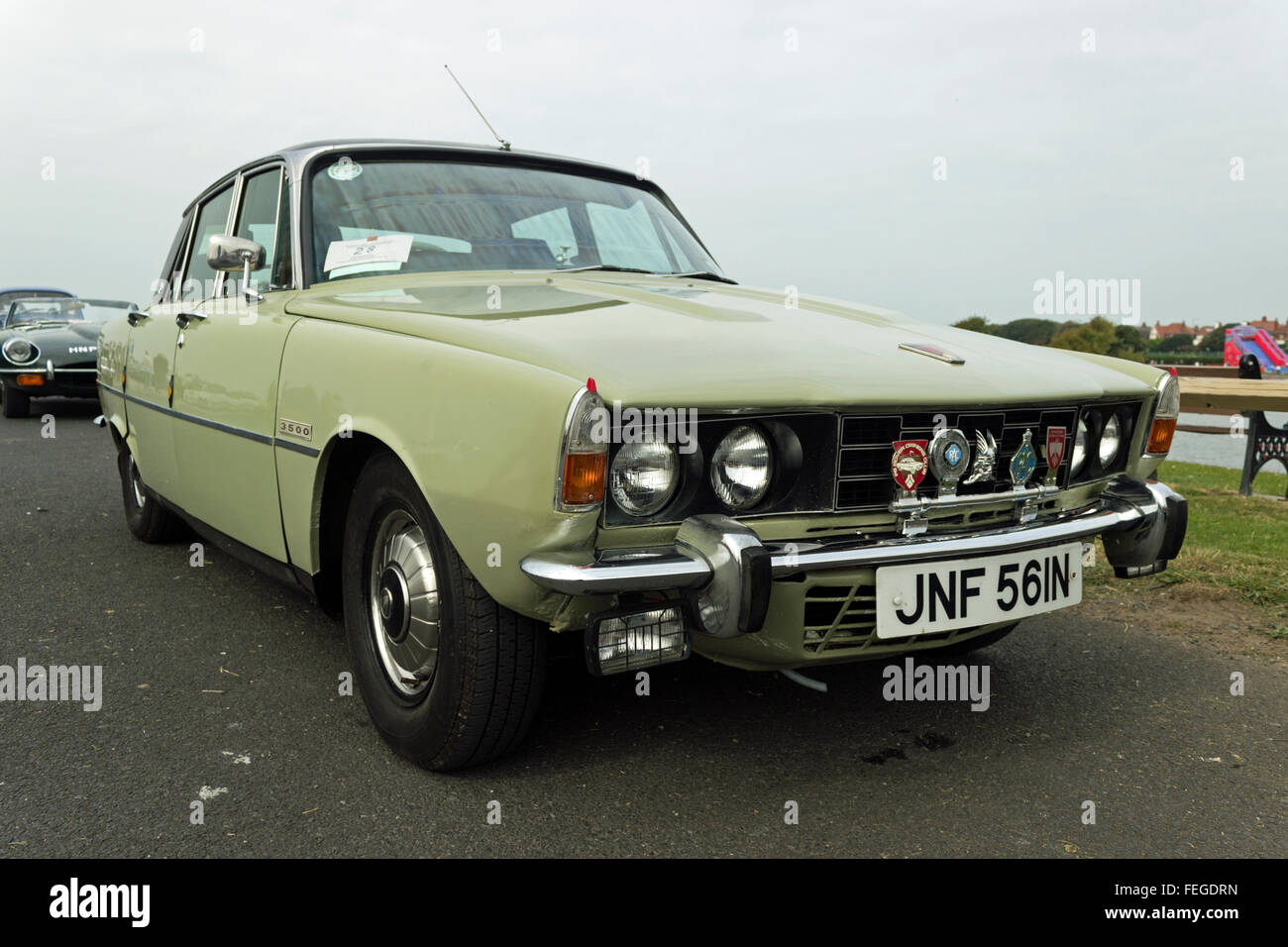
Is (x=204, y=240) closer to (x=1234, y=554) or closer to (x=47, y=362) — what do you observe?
(x=1234, y=554)

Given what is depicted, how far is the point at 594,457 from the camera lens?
193 centimetres

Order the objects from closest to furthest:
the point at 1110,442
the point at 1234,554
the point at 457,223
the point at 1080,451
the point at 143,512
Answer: the point at 1080,451, the point at 1110,442, the point at 457,223, the point at 143,512, the point at 1234,554

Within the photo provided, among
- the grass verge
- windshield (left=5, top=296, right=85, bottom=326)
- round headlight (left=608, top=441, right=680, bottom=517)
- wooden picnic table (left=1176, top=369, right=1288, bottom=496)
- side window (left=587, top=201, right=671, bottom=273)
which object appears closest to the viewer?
round headlight (left=608, top=441, right=680, bottom=517)

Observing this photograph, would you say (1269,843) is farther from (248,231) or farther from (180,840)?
(248,231)

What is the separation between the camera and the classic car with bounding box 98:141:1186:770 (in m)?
2.00

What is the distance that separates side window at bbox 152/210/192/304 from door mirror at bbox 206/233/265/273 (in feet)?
4.72

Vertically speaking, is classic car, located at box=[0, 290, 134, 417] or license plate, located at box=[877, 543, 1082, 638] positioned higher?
classic car, located at box=[0, 290, 134, 417]

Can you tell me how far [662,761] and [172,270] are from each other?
344 centimetres

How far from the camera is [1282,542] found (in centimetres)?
525

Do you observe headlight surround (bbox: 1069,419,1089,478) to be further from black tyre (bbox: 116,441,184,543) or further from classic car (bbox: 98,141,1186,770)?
black tyre (bbox: 116,441,184,543)

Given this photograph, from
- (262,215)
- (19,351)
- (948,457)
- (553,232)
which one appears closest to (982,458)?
(948,457)

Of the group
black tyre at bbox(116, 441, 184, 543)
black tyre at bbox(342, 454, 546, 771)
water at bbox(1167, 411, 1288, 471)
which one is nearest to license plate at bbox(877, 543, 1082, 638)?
black tyre at bbox(342, 454, 546, 771)

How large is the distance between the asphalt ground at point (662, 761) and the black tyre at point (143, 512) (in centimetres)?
106

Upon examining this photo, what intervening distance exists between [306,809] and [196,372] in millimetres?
1802
